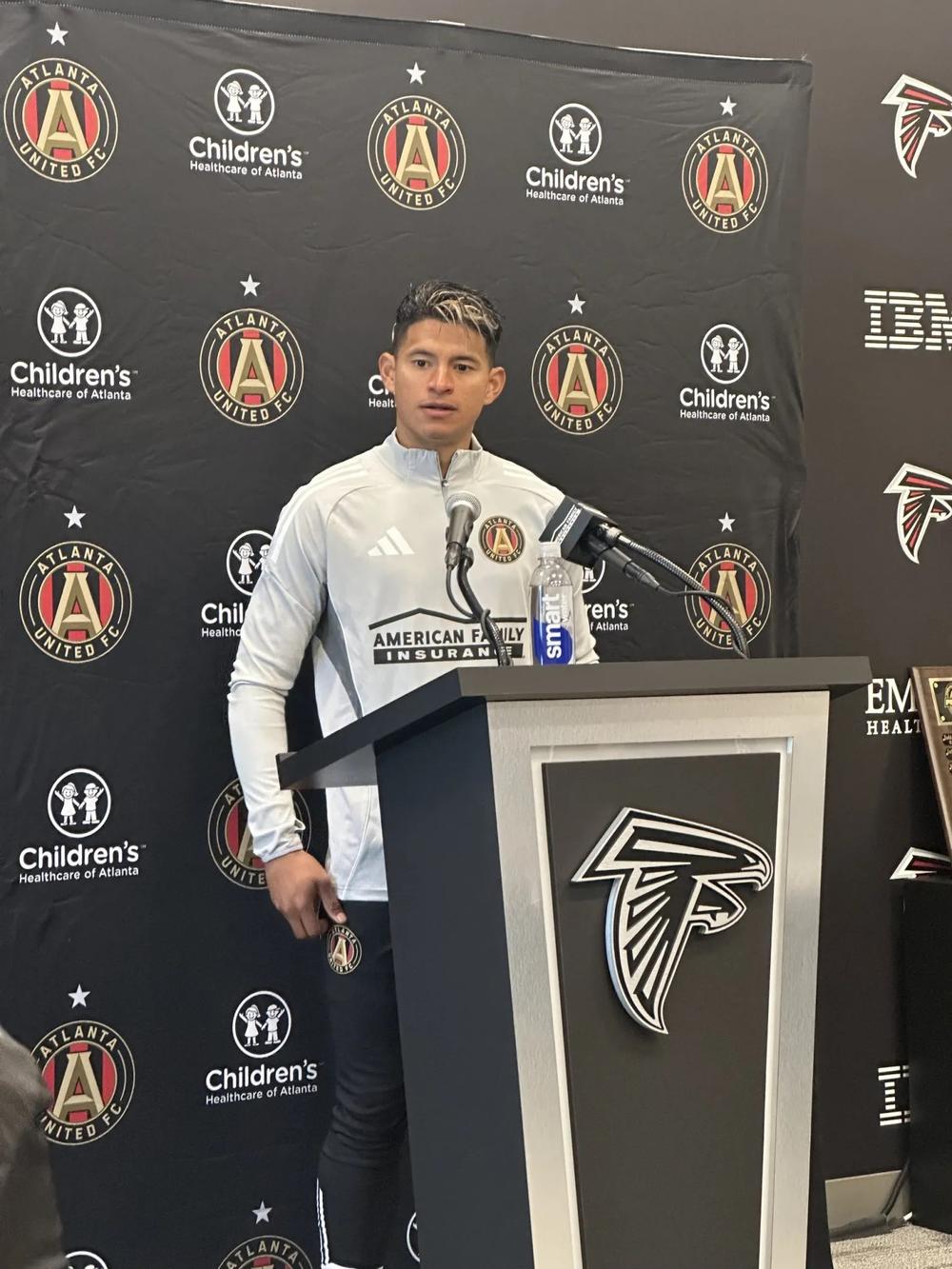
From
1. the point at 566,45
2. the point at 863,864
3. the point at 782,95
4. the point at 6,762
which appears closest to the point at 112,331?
the point at 6,762

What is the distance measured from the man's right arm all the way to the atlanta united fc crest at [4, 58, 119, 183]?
0.78 meters

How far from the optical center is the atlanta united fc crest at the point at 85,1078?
7.81ft

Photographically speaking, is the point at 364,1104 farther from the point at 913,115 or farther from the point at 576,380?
the point at 913,115

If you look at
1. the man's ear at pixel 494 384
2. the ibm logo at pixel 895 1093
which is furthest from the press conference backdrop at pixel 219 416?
the ibm logo at pixel 895 1093

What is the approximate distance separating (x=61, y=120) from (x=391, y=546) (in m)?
1.03

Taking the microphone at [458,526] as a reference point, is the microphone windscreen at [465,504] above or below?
above

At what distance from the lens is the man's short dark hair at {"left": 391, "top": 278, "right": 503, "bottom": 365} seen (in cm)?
230

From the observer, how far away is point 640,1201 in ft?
4.49

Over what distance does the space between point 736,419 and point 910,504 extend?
0.60m

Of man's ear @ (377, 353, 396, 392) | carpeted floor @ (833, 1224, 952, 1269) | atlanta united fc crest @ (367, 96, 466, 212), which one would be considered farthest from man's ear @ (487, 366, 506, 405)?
carpeted floor @ (833, 1224, 952, 1269)

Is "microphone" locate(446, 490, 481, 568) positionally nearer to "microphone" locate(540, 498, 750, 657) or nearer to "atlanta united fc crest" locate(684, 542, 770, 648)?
"microphone" locate(540, 498, 750, 657)

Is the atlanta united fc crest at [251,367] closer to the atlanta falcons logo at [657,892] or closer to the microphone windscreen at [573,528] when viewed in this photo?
the microphone windscreen at [573,528]

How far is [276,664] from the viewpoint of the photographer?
7.59 ft

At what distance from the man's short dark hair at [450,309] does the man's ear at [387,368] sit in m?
0.04
